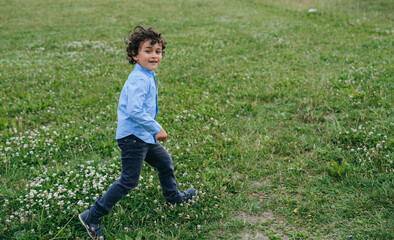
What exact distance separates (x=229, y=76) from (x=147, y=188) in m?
5.64

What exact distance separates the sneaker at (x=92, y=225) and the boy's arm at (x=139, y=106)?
4.87 feet

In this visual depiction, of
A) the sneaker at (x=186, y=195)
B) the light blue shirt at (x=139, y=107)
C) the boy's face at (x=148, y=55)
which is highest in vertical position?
the boy's face at (x=148, y=55)

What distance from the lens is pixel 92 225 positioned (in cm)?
433

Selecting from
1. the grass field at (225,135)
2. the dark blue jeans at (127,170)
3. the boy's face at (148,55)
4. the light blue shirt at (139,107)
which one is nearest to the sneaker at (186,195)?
the grass field at (225,135)

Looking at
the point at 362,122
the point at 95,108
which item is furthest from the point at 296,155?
the point at 95,108

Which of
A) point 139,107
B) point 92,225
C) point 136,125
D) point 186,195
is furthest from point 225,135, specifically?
point 92,225

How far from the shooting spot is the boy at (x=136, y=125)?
13.3ft

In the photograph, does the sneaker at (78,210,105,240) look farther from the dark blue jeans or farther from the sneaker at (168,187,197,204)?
the sneaker at (168,187,197,204)

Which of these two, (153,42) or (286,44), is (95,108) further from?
(286,44)

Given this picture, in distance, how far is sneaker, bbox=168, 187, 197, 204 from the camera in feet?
16.0

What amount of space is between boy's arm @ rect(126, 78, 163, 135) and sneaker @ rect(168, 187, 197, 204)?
1.30 meters

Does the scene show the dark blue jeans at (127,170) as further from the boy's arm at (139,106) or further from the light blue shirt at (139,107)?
the boy's arm at (139,106)

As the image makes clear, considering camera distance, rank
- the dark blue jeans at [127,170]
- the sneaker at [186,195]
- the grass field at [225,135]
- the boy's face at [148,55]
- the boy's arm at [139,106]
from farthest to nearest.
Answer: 1. the sneaker at [186,195]
2. the grass field at [225,135]
3. the boy's face at [148,55]
4. the dark blue jeans at [127,170]
5. the boy's arm at [139,106]

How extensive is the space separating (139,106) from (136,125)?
1.08ft
